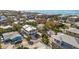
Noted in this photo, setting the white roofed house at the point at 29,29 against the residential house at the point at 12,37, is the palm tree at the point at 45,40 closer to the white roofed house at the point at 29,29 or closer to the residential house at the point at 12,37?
the white roofed house at the point at 29,29

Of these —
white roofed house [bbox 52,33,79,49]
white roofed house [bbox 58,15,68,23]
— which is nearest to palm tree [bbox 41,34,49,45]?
white roofed house [bbox 52,33,79,49]

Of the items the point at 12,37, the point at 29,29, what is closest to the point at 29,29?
the point at 29,29

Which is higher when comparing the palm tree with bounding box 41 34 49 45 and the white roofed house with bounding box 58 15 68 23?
the white roofed house with bounding box 58 15 68 23

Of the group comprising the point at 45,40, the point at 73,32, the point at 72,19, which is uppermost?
the point at 72,19

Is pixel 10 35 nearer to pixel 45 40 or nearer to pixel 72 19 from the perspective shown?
pixel 45 40

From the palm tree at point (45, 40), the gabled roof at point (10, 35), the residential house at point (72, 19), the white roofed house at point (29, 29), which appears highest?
the residential house at point (72, 19)

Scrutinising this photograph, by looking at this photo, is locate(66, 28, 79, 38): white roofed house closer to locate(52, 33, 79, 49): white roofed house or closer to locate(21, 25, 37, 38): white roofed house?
locate(52, 33, 79, 49): white roofed house

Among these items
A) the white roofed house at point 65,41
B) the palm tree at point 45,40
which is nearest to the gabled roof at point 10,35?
the palm tree at point 45,40
